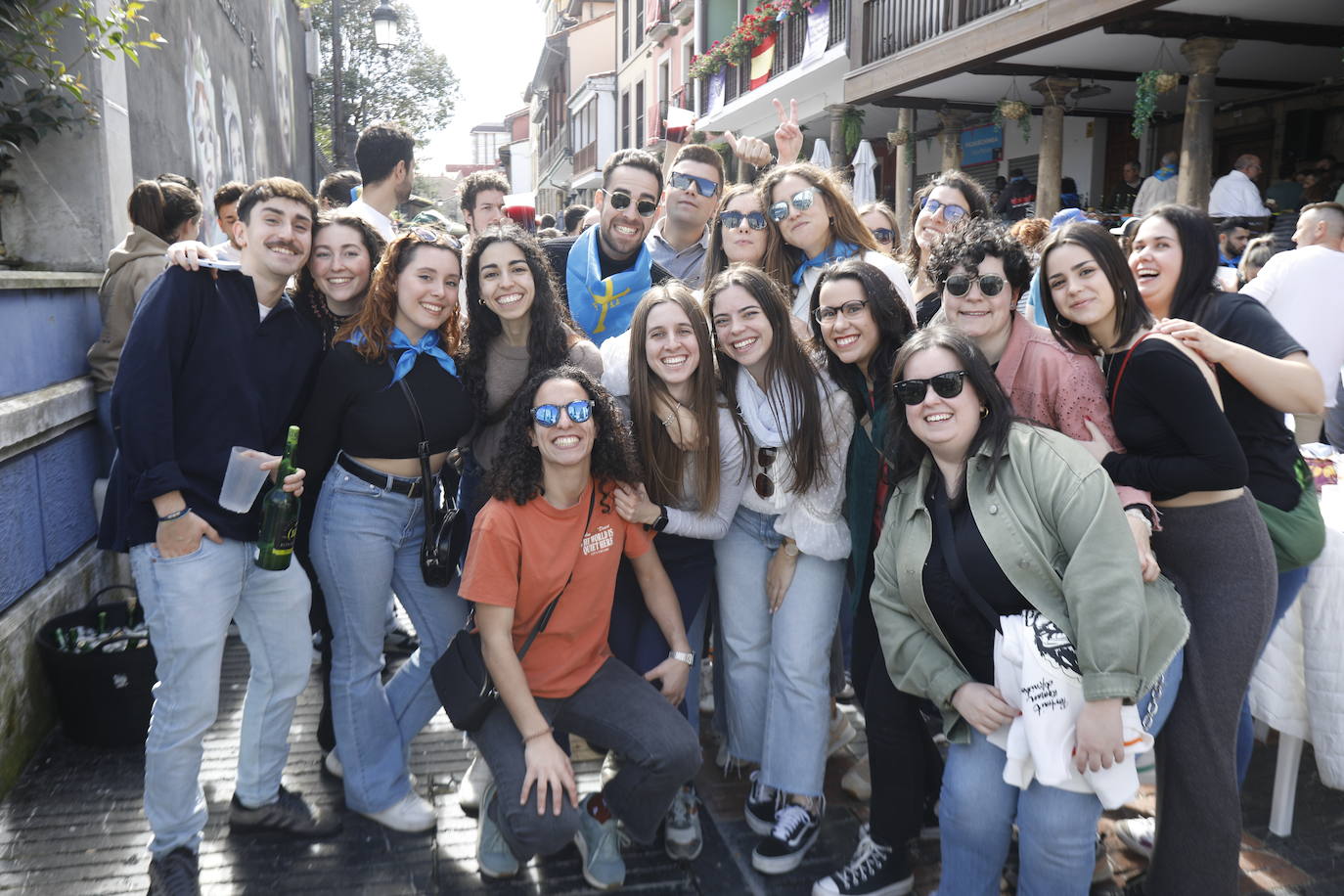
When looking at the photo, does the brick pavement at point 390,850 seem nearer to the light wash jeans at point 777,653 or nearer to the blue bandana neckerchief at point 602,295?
the light wash jeans at point 777,653

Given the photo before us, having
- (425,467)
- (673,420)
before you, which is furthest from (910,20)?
(425,467)

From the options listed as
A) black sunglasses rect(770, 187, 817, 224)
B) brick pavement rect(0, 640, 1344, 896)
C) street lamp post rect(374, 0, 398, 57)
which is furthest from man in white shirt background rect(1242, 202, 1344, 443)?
street lamp post rect(374, 0, 398, 57)

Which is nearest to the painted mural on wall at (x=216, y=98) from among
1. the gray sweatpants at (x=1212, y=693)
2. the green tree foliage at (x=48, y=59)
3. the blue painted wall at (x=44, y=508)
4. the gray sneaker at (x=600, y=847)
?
the green tree foliage at (x=48, y=59)

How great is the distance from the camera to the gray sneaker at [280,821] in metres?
3.06

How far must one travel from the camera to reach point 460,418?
3082mm

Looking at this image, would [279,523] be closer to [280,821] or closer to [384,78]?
[280,821]

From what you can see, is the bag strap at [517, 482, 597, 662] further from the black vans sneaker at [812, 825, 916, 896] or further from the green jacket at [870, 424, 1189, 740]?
the black vans sneaker at [812, 825, 916, 896]

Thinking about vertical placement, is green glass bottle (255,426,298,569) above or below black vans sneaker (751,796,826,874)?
above

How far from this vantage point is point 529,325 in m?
3.31

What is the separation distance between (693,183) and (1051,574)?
101 inches

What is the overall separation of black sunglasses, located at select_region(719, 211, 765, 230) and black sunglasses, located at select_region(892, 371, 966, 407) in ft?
4.38

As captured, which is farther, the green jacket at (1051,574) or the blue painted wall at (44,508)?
the blue painted wall at (44,508)

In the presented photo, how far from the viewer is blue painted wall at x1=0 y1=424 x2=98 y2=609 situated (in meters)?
3.48

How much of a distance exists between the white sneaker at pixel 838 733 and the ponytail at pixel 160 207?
3.76 m
